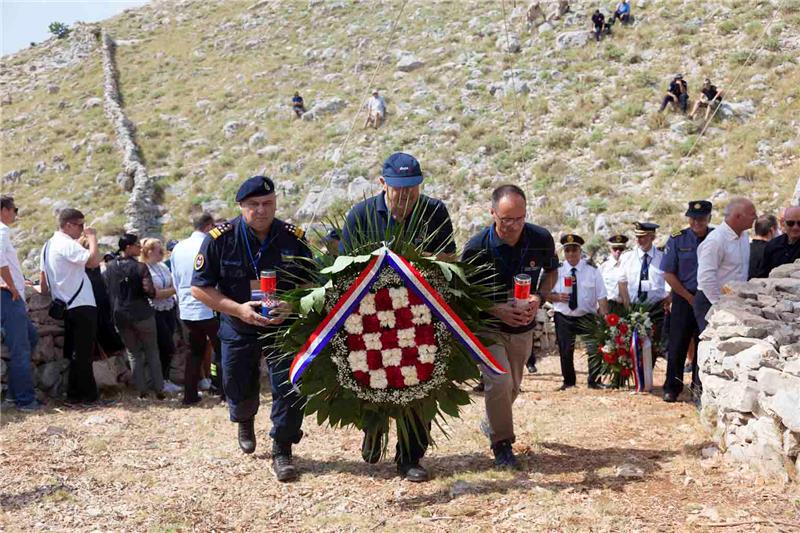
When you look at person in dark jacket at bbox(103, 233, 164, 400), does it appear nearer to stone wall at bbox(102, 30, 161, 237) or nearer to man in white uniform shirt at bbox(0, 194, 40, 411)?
man in white uniform shirt at bbox(0, 194, 40, 411)

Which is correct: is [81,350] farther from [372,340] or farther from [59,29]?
[59,29]

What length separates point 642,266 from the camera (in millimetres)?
9359

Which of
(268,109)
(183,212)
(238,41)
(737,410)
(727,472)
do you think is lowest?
(727,472)

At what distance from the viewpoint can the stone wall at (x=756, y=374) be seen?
464cm

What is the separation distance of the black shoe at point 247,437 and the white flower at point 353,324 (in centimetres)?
161

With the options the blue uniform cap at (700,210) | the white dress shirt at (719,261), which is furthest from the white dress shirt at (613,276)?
the white dress shirt at (719,261)

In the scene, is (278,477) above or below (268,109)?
below

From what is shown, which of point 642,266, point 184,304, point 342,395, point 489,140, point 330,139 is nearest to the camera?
point 342,395

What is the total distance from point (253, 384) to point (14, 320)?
10.2 ft

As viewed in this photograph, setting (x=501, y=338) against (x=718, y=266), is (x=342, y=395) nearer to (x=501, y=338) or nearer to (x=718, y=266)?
(x=501, y=338)

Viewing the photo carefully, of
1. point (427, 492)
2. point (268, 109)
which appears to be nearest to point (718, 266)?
point (427, 492)

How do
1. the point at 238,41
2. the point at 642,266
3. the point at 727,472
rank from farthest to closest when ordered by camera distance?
the point at 238,41 < the point at 642,266 < the point at 727,472

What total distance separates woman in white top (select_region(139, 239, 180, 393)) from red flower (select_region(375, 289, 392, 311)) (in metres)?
4.44

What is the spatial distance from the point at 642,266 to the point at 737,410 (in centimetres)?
435
